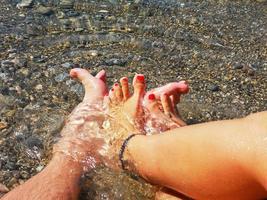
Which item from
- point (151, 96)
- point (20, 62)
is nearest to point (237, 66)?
point (151, 96)

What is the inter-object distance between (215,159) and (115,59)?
189 centimetres

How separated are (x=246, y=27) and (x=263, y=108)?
1.25 meters

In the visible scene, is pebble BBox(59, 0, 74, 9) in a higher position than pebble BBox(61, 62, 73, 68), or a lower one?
higher

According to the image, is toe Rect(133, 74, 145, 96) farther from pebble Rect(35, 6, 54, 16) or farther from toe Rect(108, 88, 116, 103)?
pebble Rect(35, 6, 54, 16)

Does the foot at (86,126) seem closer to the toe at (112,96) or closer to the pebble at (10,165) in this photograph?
the toe at (112,96)

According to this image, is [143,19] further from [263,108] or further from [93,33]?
[263,108]

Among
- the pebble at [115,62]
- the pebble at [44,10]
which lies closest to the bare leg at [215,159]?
the pebble at [115,62]

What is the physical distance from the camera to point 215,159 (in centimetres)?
234

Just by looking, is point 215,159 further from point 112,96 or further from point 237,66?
point 237,66

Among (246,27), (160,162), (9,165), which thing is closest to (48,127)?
(9,165)

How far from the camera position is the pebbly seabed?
3.10 metres

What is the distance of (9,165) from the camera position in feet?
9.61

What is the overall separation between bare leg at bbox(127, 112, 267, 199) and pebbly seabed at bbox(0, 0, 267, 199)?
33cm

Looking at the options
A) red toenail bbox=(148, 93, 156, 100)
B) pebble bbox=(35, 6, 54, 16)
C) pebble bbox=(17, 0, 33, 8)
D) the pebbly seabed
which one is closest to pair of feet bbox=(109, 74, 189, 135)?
red toenail bbox=(148, 93, 156, 100)
